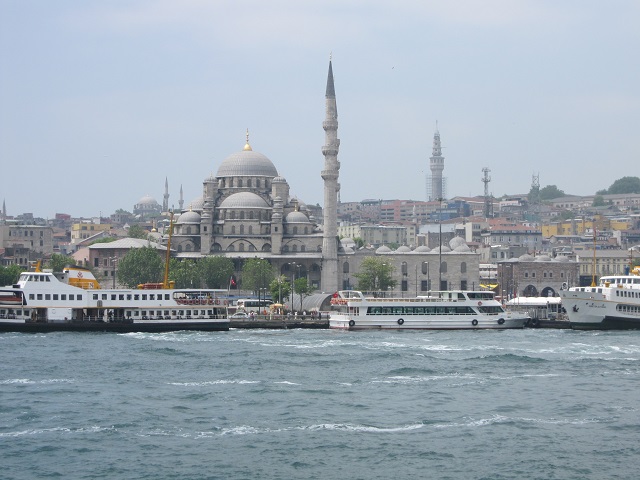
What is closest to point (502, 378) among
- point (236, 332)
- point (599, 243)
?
point (236, 332)

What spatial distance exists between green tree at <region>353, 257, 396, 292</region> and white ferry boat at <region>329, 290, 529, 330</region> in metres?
30.2

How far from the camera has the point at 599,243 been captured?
152 metres

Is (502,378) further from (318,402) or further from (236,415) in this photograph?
(236,415)

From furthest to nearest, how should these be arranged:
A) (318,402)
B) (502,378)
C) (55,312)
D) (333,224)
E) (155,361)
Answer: (333,224) < (55,312) < (155,361) < (502,378) < (318,402)

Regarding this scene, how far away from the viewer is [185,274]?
98.5m

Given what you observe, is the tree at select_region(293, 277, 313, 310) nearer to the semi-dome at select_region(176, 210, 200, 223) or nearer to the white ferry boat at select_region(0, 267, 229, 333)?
the semi-dome at select_region(176, 210, 200, 223)

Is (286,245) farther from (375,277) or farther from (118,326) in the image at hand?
(118,326)

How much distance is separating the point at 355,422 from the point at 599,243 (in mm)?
121675

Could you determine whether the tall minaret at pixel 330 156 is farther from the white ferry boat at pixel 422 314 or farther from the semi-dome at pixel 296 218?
the white ferry boat at pixel 422 314

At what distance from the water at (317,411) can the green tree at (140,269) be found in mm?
42153

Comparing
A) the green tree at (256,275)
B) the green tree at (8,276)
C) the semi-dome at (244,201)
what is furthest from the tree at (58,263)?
the semi-dome at (244,201)

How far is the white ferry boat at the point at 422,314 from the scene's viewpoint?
6850 cm

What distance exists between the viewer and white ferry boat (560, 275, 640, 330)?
69.1 m

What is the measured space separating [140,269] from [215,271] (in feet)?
19.5
